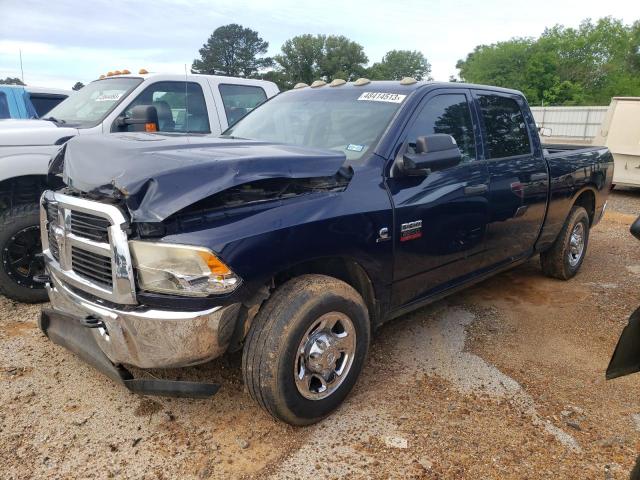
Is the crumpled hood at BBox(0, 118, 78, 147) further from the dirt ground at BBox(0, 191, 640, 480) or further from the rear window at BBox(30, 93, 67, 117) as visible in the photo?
the rear window at BBox(30, 93, 67, 117)

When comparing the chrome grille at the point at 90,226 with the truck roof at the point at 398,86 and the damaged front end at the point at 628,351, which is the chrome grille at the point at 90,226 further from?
the damaged front end at the point at 628,351

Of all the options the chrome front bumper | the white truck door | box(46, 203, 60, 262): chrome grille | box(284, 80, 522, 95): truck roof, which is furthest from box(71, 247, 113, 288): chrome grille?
the white truck door

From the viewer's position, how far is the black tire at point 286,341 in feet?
7.85

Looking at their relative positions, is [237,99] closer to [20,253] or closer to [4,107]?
[20,253]

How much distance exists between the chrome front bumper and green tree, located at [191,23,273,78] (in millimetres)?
67220

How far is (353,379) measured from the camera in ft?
9.27

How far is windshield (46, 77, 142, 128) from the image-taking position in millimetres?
5000

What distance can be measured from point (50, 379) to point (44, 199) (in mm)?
1128

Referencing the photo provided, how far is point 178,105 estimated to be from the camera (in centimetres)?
543

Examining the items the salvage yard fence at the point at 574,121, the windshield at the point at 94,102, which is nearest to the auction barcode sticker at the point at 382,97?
the windshield at the point at 94,102

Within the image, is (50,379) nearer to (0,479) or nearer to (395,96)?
(0,479)

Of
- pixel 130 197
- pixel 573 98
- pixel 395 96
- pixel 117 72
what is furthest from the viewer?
pixel 573 98

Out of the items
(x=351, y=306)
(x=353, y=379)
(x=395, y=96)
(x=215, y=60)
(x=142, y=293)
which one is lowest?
(x=353, y=379)

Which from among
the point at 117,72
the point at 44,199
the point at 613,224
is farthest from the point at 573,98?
the point at 44,199
